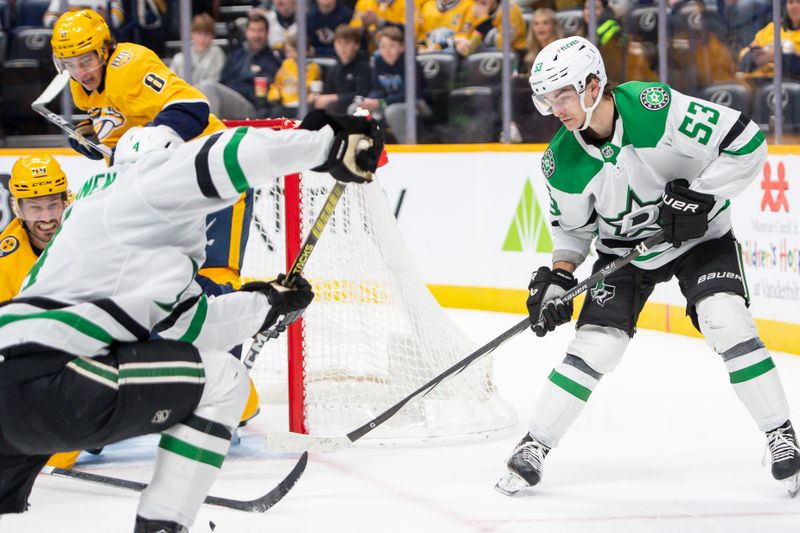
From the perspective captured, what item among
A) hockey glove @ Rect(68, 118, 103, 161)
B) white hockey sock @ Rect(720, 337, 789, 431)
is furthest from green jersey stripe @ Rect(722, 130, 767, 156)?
hockey glove @ Rect(68, 118, 103, 161)

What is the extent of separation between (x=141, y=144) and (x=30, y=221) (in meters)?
0.99

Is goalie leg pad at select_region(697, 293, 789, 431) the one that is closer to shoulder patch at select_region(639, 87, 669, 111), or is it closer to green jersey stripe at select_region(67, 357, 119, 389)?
shoulder patch at select_region(639, 87, 669, 111)

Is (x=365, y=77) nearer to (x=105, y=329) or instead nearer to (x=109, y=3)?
(x=109, y=3)

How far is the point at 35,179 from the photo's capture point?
332 cm

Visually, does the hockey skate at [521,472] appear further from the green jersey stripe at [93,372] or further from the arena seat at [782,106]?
the arena seat at [782,106]

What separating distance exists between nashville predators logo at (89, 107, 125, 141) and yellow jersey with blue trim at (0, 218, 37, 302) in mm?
623

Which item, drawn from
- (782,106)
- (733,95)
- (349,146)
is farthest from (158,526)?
(733,95)

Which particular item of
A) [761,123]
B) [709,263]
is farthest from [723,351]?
[761,123]

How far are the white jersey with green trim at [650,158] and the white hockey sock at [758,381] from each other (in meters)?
0.34

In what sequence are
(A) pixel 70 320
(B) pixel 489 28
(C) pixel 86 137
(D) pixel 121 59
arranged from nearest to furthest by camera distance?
1. (A) pixel 70 320
2. (D) pixel 121 59
3. (C) pixel 86 137
4. (B) pixel 489 28

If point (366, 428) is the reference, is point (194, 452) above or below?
above

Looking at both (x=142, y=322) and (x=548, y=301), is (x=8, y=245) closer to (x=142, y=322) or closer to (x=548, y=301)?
(x=142, y=322)

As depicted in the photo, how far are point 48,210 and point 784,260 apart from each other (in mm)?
2828

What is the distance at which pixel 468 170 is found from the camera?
6.56 m
